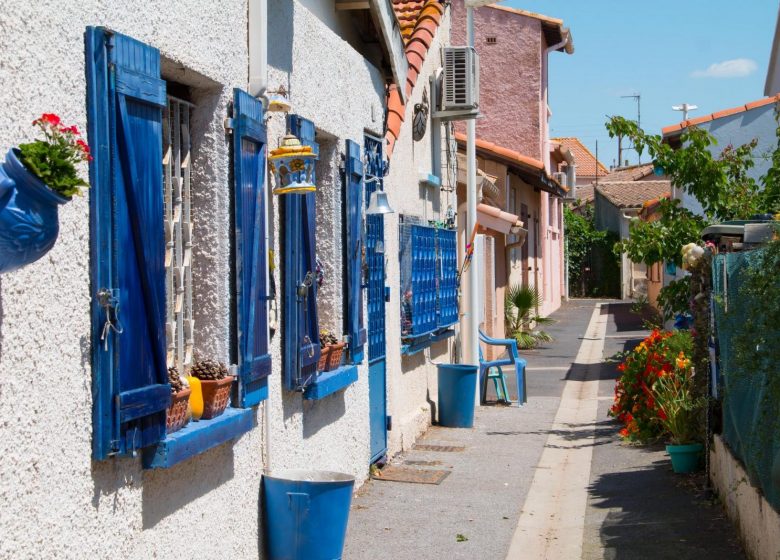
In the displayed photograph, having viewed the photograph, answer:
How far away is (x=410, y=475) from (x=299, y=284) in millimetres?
3163

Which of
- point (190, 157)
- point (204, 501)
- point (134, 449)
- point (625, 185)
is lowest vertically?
point (204, 501)

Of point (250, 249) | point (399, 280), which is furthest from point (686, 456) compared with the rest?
point (250, 249)

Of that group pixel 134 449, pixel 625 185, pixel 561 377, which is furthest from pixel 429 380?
pixel 625 185

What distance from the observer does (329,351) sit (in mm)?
8062

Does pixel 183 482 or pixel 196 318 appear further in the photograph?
pixel 196 318

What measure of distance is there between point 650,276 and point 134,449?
34256mm

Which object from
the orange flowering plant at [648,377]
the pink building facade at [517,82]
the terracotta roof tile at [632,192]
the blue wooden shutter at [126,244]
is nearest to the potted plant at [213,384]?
the blue wooden shutter at [126,244]

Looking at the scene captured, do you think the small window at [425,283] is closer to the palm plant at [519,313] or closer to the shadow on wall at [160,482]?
the shadow on wall at [160,482]

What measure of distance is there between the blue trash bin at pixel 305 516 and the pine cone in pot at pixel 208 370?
3.27ft

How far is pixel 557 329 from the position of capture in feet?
97.3

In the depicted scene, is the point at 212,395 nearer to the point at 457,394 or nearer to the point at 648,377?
the point at 648,377

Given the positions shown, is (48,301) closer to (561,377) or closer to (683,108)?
(561,377)

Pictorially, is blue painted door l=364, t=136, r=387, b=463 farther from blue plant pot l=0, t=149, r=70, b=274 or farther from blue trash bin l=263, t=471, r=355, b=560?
blue plant pot l=0, t=149, r=70, b=274

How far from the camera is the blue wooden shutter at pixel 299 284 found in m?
7.02
